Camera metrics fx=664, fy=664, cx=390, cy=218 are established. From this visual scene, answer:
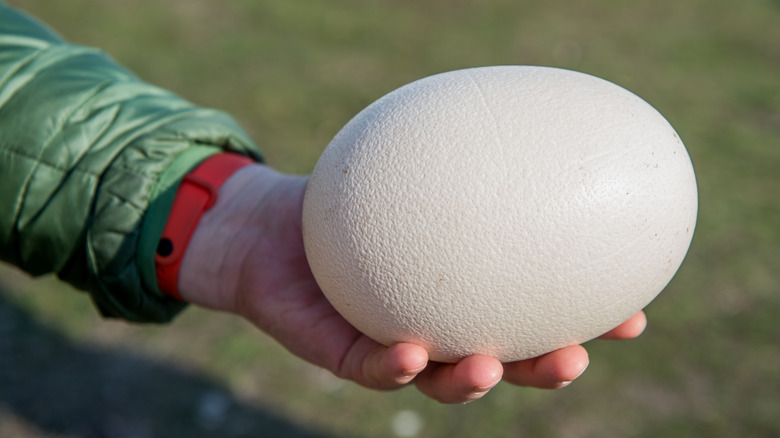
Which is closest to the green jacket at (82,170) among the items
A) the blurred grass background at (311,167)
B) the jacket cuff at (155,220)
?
the jacket cuff at (155,220)

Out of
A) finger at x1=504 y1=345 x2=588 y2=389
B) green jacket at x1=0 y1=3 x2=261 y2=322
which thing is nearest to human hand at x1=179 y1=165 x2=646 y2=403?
finger at x1=504 y1=345 x2=588 y2=389

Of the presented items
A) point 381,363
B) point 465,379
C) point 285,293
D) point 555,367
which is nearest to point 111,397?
point 285,293

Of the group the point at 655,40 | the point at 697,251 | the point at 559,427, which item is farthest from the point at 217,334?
the point at 655,40

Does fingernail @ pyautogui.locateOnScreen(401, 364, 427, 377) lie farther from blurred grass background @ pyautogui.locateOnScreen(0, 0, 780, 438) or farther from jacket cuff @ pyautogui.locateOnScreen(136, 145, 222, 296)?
blurred grass background @ pyautogui.locateOnScreen(0, 0, 780, 438)

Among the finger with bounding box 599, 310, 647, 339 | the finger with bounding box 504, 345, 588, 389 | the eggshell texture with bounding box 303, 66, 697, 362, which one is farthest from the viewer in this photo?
the finger with bounding box 599, 310, 647, 339

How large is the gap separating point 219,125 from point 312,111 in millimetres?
2663

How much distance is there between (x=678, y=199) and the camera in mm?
1317

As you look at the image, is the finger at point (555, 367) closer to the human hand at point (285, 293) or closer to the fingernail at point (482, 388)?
the human hand at point (285, 293)

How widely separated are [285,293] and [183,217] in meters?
0.34

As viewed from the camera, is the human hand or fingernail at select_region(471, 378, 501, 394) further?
the human hand

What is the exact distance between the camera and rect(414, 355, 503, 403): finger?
129 centimetres

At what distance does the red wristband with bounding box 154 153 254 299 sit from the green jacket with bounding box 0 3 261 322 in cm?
4

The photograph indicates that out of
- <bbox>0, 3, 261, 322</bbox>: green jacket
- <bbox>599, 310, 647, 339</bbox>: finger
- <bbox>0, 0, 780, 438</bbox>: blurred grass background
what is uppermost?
<bbox>0, 3, 261, 322</bbox>: green jacket

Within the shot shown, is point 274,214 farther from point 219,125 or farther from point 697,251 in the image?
point 697,251
